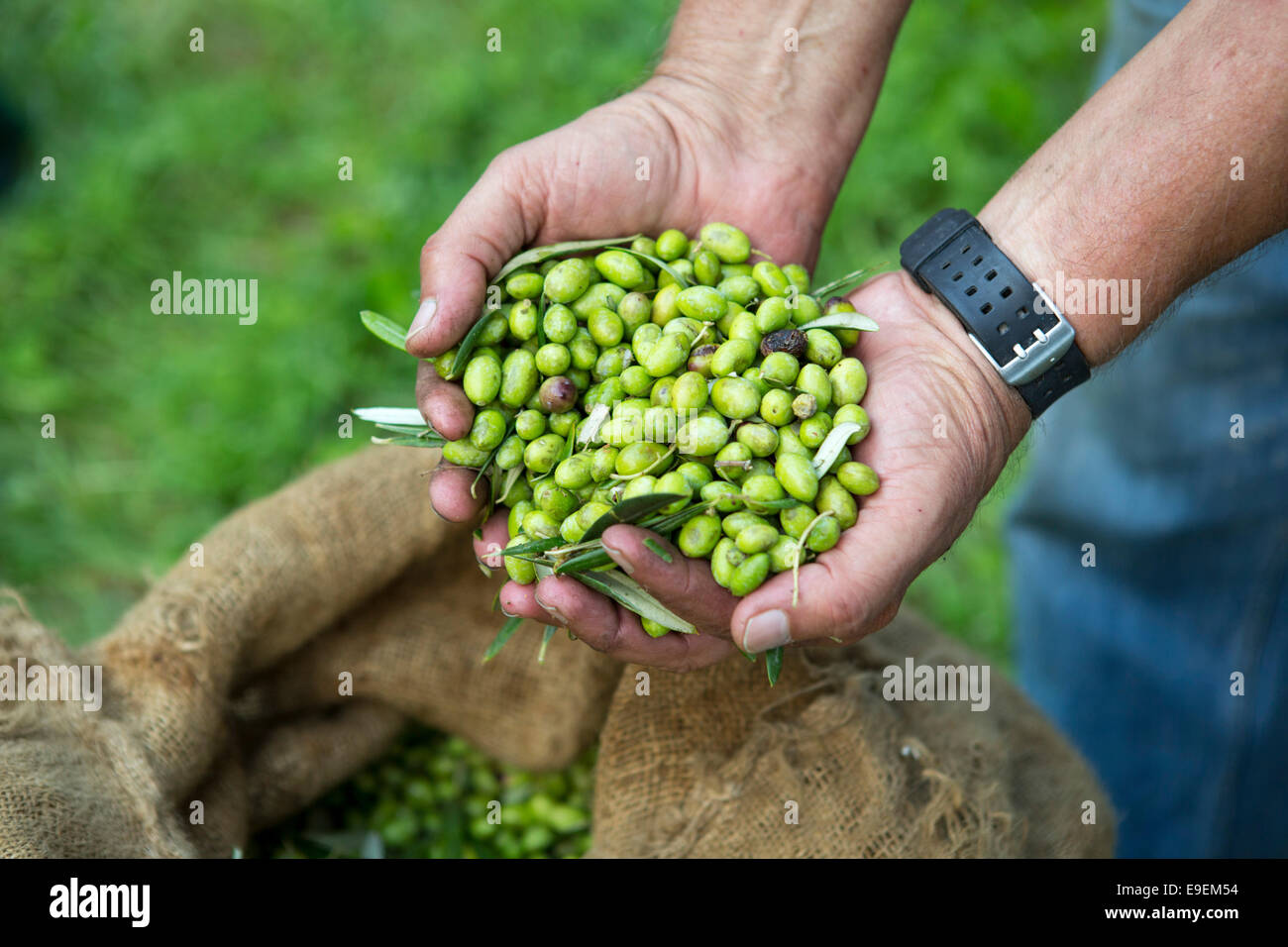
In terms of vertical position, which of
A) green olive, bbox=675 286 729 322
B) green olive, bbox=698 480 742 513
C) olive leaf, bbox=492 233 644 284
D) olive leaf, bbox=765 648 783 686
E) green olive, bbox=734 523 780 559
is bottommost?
olive leaf, bbox=765 648 783 686

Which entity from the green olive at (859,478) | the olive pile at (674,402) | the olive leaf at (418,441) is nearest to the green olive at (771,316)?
the olive pile at (674,402)

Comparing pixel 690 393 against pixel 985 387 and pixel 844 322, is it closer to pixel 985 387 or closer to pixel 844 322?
pixel 844 322

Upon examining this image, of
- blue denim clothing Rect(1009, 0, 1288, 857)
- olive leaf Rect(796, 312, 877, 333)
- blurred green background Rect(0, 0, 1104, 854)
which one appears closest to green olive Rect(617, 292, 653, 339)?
olive leaf Rect(796, 312, 877, 333)

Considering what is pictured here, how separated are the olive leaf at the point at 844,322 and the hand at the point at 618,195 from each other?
494 millimetres

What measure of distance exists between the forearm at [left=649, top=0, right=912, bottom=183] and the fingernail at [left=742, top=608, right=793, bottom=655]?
4.32 ft

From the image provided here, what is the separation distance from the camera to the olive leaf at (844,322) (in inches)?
84.1

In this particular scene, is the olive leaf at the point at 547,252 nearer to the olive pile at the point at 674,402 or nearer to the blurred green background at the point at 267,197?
the olive pile at the point at 674,402

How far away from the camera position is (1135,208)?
2.03 m

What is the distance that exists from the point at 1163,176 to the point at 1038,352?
1.26ft

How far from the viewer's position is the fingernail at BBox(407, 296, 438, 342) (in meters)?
2.03

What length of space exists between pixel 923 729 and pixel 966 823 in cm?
25

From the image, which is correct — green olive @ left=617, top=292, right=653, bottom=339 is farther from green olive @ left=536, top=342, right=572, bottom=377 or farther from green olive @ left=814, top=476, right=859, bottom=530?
green olive @ left=814, top=476, right=859, bottom=530
